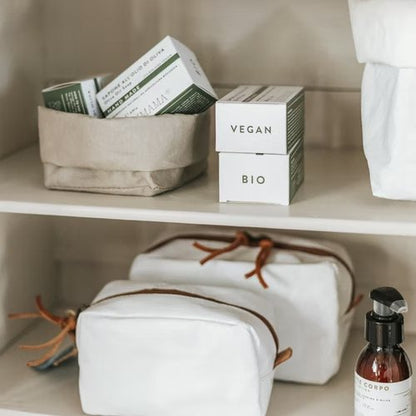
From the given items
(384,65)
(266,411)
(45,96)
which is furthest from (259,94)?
(266,411)

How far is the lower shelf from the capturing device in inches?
46.0

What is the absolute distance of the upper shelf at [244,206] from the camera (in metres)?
1.03

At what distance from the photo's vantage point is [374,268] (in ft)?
4.53

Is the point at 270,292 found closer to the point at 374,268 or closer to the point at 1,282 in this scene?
the point at 374,268

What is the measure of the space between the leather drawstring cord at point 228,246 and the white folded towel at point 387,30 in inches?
13.2

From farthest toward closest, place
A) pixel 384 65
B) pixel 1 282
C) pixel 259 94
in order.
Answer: pixel 1 282
pixel 259 94
pixel 384 65

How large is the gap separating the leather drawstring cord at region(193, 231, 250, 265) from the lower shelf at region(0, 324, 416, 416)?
17cm

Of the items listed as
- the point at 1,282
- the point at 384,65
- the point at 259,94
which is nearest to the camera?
the point at 384,65

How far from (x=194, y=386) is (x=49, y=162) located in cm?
32

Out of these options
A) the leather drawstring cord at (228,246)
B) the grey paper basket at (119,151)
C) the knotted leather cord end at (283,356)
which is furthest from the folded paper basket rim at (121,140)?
the knotted leather cord end at (283,356)

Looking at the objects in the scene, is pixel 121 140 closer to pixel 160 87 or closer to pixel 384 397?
pixel 160 87

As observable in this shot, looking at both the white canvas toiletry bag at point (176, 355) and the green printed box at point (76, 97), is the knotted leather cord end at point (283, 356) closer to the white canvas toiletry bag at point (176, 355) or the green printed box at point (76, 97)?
the white canvas toiletry bag at point (176, 355)

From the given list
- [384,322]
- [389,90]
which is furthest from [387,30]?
[384,322]

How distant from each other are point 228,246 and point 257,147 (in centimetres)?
23
